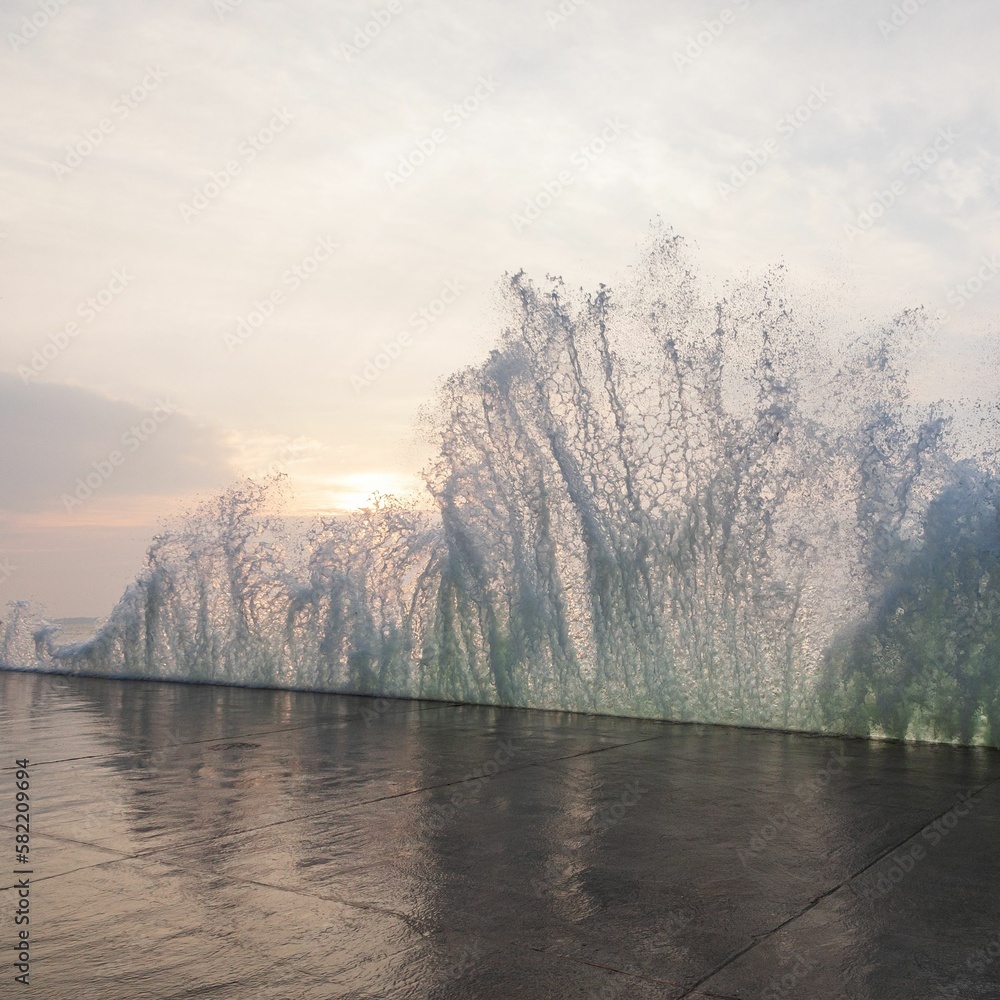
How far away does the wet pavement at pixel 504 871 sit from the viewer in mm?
2730

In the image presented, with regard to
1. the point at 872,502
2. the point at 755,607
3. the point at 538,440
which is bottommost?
the point at 755,607

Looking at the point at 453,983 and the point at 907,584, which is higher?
the point at 907,584

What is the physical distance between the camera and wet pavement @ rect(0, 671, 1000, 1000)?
2730mm

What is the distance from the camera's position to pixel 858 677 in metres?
7.77

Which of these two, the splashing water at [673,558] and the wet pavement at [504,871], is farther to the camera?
the splashing water at [673,558]

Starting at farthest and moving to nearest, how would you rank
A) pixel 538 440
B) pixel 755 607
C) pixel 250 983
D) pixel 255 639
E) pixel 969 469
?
pixel 255 639 < pixel 538 440 < pixel 755 607 < pixel 969 469 < pixel 250 983

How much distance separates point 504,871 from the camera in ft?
12.1

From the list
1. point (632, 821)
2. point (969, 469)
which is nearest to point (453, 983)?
point (632, 821)

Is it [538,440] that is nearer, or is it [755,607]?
[755,607]

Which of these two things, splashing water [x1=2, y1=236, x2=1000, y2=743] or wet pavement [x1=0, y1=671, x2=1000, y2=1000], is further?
splashing water [x1=2, y1=236, x2=1000, y2=743]

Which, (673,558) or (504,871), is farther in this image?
(673,558)

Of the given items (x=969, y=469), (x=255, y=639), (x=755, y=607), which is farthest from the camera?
(x=255, y=639)

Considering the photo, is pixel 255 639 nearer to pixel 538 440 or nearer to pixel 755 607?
pixel 538 440

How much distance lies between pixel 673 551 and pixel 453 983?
644cm
